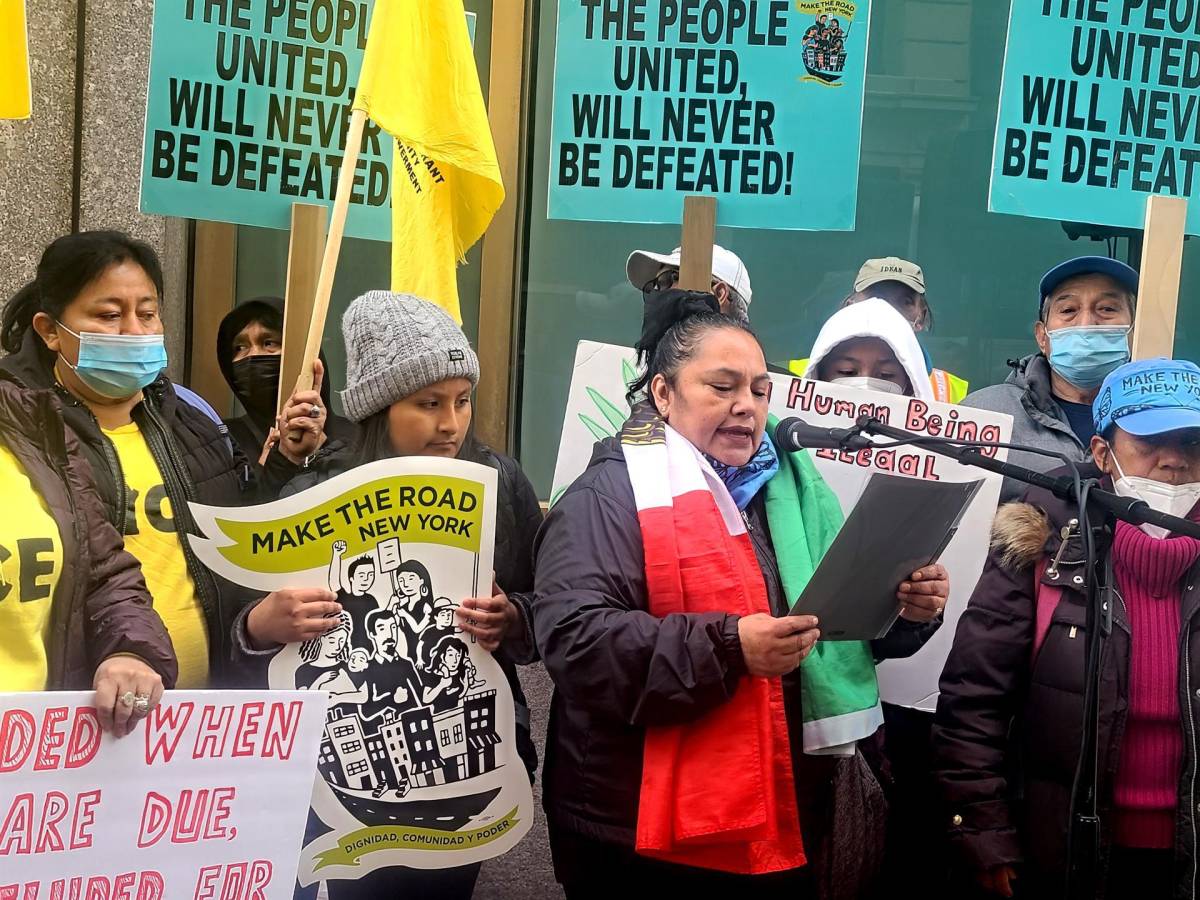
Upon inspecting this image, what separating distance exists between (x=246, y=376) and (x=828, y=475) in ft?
6.32

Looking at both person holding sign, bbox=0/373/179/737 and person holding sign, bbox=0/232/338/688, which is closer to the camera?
person holding sign, bbox=0/373/179/737

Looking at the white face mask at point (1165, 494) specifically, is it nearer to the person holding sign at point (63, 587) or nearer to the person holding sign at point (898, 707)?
the person holding sign at point (898, 707)

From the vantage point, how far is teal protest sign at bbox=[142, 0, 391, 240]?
12.9 ft

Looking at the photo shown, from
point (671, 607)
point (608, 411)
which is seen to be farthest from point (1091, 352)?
point (671, 607)

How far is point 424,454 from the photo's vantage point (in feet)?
10.1

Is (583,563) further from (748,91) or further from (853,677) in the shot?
(748,91)

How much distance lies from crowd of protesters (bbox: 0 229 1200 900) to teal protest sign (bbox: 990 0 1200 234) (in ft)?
3.15

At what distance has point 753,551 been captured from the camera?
112 inches

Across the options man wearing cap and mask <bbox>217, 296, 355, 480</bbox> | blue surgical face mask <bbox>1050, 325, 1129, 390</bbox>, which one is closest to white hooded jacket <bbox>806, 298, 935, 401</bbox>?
blue surgical face mask <bbox>1050, 325, 1129, 390</bbox>

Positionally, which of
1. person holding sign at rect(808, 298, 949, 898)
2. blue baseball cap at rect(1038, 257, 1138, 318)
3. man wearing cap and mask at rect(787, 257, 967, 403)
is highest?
blue baseball cap at rect(1038, 257, 1138, 318)

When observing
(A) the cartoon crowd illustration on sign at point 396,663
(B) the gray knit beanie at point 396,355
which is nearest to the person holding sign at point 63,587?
(A) the cartoon crowd illustration on sign at point 396,663

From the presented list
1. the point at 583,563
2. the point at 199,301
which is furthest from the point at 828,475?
the point at 199,301

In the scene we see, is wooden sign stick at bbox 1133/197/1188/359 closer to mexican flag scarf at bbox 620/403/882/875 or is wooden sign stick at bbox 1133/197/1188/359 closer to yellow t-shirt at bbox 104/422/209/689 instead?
mexican flag scarf at bbox 620/403/882/875

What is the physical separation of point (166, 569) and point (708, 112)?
2007 millimetres
